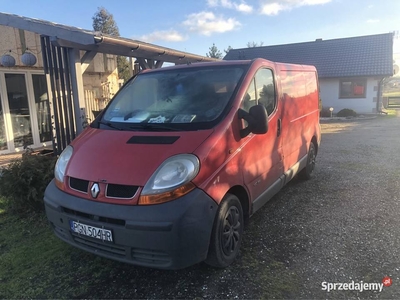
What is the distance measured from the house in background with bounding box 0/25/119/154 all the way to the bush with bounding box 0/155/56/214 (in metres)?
2.63

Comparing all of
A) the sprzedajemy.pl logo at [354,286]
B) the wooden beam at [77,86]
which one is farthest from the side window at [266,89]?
the wooden beam at [77,86]

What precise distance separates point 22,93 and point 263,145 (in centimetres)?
763

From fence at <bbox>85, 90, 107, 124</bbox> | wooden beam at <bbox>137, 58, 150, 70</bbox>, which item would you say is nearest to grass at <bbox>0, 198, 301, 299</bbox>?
wooden beam at <bbox>137, 58, 150, 70</bbox>

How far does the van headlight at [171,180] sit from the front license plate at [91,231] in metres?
0.41

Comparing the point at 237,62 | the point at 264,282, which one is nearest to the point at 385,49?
the point at 237,62

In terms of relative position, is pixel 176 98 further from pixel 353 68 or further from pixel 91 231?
pixel 353 68

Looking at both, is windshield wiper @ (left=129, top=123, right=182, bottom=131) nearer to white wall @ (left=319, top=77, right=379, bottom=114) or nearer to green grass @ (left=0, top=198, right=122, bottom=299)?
green grass @ (left=0, top=198, right=122, bottom=299)

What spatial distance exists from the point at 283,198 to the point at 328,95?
18.8 metres

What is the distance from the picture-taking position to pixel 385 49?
70.3 ft

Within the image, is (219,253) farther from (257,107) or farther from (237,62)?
(237,62)

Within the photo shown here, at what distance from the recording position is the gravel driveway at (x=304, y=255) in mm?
2805

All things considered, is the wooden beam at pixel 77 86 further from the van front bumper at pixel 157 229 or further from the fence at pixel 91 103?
the van front bumper at pixel 157 229

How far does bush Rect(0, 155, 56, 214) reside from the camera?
4.48 metres

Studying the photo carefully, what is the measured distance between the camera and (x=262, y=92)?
12.6 feet
